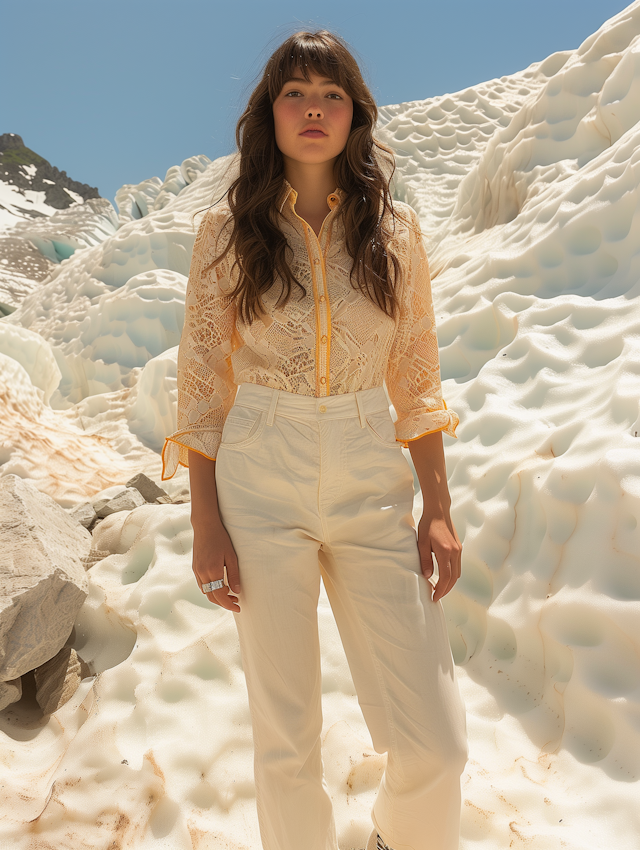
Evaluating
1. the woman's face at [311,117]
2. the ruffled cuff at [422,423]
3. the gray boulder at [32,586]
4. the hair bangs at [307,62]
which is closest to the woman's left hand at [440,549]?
the ruffled cuff at [422,423]

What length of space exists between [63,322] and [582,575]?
5.64 metres

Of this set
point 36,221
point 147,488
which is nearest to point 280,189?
point 147,488

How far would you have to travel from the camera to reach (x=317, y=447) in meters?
1.21

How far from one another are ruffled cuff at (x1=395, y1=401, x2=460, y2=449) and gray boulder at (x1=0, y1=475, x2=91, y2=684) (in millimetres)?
1404

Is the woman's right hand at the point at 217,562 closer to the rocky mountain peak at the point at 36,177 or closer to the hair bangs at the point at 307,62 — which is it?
the hair bangs at the point at 307,62

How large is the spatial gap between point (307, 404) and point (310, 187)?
0.49 meters

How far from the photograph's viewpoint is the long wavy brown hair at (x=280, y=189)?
1.27m

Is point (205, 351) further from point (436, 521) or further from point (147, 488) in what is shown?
point (147, 488)

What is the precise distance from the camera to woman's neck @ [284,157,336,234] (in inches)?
54.1

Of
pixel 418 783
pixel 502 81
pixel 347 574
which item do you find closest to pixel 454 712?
pixel 418 783

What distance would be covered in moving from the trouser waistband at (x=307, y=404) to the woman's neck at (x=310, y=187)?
0.38 meters

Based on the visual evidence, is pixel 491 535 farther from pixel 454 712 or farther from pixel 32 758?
pixel 32 758

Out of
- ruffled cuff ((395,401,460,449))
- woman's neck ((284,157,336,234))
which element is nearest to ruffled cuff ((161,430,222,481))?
ruffled cuff ((395,401,460,449))

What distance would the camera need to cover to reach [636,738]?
1456 mm
